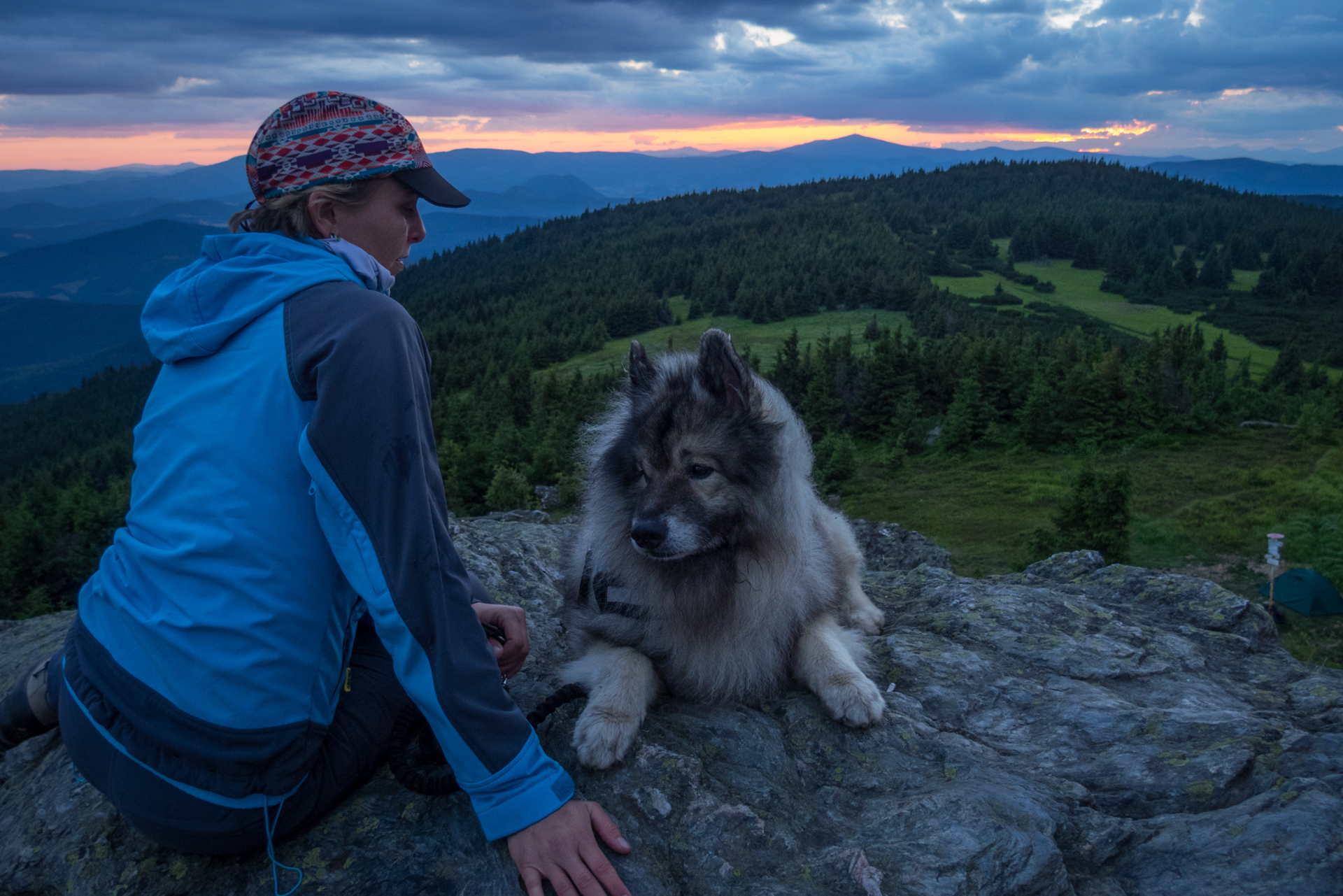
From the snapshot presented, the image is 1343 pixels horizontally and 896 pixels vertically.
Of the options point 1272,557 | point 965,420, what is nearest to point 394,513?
point 1272,557

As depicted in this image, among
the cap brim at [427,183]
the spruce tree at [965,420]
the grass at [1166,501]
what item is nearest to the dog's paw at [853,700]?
the cap brim at [427,183]

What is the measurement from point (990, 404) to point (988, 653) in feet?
188

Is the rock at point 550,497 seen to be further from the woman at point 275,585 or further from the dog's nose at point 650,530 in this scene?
the woman at point 275,585

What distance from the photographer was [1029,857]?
3.24 metres

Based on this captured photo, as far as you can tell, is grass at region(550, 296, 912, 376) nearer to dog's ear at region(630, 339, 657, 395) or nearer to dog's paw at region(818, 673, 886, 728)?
dog's ear at region(630, 339, 657, 395)

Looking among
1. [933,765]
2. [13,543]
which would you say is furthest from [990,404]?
[13,543]

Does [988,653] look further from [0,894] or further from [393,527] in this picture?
[0,894]

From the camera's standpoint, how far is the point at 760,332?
119 m

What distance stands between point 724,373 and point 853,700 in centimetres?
212

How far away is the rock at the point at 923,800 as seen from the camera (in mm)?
3186

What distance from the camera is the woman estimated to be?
2.70m

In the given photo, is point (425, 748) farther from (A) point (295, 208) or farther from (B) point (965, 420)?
(B) point (965, 420)

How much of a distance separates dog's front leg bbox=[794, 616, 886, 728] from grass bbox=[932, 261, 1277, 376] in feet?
365

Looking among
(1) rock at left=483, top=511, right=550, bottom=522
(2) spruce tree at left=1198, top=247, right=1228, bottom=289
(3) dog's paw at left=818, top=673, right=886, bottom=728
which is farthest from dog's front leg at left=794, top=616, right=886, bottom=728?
(2) spruce tree at left=1198, top=247, right=1228, bottom=289
